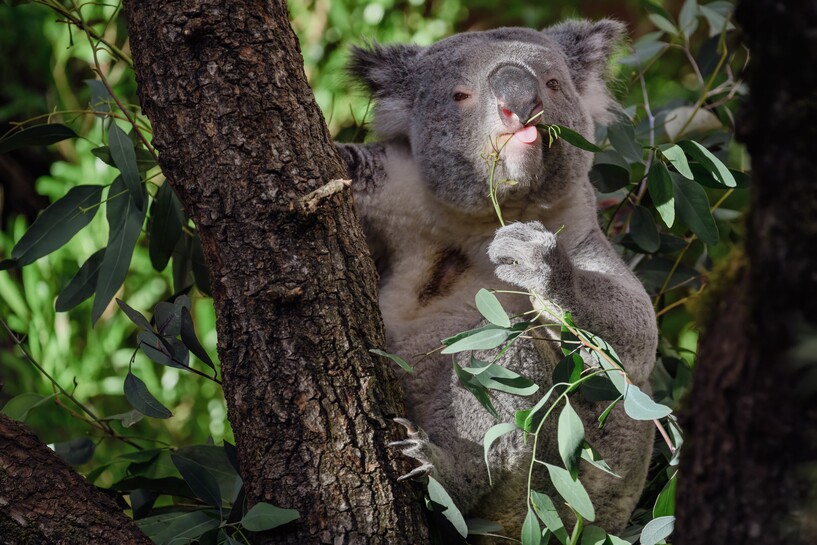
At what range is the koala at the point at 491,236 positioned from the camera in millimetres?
2004

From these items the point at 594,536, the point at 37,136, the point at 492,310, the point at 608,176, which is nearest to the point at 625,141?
the point at 608,176

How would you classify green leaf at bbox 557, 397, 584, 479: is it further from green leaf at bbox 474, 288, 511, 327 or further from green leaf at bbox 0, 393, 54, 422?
green leaf at bbox 0, 393, 54, 422

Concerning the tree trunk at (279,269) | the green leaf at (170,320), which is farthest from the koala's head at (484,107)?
the green leaf at (170,320)

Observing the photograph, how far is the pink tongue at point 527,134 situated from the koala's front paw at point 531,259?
202 millimetres

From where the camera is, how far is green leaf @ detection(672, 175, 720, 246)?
6.95ft

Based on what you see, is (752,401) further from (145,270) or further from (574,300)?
(145,270)

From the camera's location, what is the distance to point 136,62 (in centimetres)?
181

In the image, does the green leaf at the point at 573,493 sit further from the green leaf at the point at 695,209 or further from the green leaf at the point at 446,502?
the green leaf at the point at 695,209

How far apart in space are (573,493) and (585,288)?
0.59m

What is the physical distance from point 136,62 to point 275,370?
705 millimetres

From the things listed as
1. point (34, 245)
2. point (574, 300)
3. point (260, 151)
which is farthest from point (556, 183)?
point (34, 245)

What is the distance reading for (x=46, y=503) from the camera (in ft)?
5.19

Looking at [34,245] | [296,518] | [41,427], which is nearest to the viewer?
[296,518]

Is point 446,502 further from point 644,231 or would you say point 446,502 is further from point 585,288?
point 644,231
